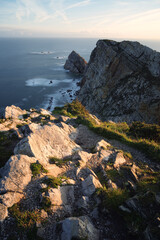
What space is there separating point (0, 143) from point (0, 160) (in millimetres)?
3424

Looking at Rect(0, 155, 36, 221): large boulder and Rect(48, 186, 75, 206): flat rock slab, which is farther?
Rect(48, 186, 75, 206): flat rock slab

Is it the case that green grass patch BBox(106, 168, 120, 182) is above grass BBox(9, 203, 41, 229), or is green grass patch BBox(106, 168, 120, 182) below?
below

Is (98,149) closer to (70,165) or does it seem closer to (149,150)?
(70,165)

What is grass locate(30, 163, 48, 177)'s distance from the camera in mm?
8484

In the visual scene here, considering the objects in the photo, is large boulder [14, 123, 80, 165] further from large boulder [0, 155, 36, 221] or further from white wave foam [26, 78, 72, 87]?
white wave foam [26, 78, 72, 87]

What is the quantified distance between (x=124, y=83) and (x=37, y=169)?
138 ft

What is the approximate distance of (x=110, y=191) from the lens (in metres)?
7.64

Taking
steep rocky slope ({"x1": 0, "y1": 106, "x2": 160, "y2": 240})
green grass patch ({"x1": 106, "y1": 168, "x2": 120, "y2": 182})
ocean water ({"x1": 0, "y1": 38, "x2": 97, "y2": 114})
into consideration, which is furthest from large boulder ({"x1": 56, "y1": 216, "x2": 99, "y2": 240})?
ocean water ({"x1": 0, "y1": 38, "x2": 97, "y2": 114})

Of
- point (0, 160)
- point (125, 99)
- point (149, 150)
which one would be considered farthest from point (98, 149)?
point (125, 99)

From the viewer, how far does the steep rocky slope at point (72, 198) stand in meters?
5.92

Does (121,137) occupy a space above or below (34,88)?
above

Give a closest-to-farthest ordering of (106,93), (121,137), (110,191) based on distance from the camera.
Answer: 1. (110,191)
2. (121,137)
3. (106,93)

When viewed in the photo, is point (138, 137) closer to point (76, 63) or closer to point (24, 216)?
point (24, 216)

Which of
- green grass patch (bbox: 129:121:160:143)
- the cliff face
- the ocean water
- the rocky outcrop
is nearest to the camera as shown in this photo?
green grass patch (bbox: 129:121:160:143)
